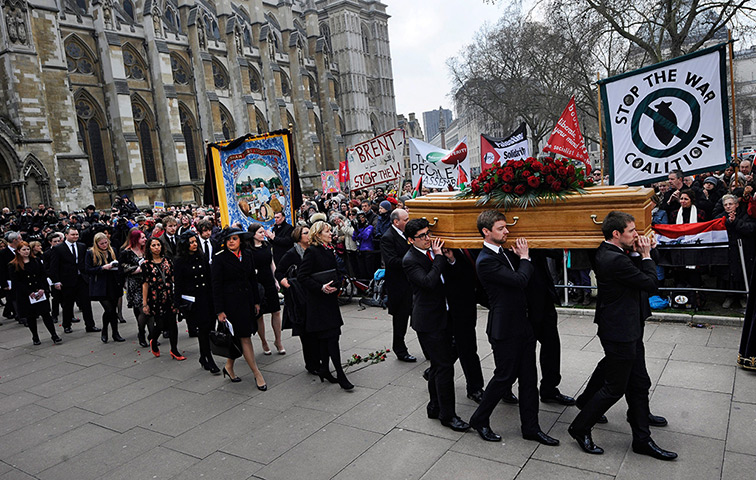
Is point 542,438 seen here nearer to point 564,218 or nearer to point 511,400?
point 511,400

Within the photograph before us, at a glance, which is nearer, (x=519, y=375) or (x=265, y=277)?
(x=519, y=375)

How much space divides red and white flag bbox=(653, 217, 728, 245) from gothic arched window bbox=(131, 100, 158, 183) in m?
35.5

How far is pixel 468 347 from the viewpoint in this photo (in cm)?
522

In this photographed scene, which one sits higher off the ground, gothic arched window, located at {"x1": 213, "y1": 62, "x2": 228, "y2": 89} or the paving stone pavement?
gothic arched window, located at {"x1": 213, "y1": 62, "x2": 228, "y2": 89}

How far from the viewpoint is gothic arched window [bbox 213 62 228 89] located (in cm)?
4338

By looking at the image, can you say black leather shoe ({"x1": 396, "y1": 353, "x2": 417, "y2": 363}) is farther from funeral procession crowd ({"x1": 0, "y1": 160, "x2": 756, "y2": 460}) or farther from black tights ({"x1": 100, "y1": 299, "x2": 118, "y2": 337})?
black tights ({"x1": 100, "y1": 299, "x2": 118, "y2": 337})

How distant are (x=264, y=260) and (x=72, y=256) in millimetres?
4421

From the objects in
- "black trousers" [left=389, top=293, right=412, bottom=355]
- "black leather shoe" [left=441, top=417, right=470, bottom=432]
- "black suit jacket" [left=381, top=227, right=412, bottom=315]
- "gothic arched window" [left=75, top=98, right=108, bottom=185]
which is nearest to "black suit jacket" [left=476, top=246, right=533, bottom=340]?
"black leather shoe" [left=441, top=417, right=470, bottom=432]

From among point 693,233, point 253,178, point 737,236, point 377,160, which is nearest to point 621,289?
point 737,236

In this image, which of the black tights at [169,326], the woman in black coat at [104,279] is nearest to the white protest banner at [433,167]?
the black tights at [169,326]

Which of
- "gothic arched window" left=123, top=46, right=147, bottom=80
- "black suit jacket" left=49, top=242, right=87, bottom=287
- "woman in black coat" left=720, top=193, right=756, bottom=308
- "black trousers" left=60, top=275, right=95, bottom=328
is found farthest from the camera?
"gothic arched window" left=123, top=46, right=147, bottom=80

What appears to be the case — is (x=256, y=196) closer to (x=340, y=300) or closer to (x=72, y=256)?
(x=340, y=300)

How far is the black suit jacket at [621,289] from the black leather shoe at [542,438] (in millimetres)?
949

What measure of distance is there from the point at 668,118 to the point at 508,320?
10.7 ft
